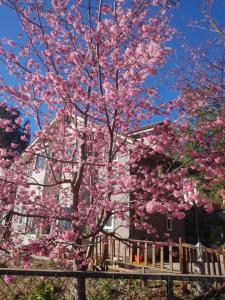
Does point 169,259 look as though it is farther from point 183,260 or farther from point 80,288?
point 80,288

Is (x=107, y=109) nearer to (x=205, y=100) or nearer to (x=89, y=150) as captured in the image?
(x=89, y=150)

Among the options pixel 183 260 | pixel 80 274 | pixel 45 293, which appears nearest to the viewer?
pixel 80 274

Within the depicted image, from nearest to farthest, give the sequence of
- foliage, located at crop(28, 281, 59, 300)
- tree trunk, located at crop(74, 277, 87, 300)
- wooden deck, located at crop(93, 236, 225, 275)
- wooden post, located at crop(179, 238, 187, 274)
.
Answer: tree trunk, located at crop(74, 277, 87, 300) → foliage, located at crop(28, 281, 59, 300) → wooden deck, located at crop(93, 236, 225, 275) → wooden post, located at crop(179, 238, 187, 274)

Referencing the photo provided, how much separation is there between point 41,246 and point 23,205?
2023 millimetres

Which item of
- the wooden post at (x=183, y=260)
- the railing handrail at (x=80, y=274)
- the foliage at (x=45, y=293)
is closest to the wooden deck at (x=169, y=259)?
the wooden post at (x=183, y=260)

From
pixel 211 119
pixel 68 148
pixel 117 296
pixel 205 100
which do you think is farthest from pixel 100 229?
pixel 211 119

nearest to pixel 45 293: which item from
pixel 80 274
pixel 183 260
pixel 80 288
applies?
pixel 80 288

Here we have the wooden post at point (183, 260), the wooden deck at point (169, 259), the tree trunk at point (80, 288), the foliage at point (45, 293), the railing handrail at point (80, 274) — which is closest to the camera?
the railing handrail at point (80, 274)

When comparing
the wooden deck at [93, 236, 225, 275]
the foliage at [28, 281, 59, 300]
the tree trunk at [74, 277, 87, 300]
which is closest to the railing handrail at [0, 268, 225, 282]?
the tree trunk at [74, 277, 87, 300]

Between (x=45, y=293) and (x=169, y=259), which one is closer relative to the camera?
(x=45, y=293)

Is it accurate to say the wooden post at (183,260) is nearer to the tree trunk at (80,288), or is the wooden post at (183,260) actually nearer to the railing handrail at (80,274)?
the tree trunk at (80,288)

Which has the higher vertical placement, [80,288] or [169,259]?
[169,259]

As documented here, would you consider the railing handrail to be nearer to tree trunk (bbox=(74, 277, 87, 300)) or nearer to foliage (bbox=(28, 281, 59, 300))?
tree trunk (bbox=(74, 277, 87, 300))

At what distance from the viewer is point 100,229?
6.17 m
